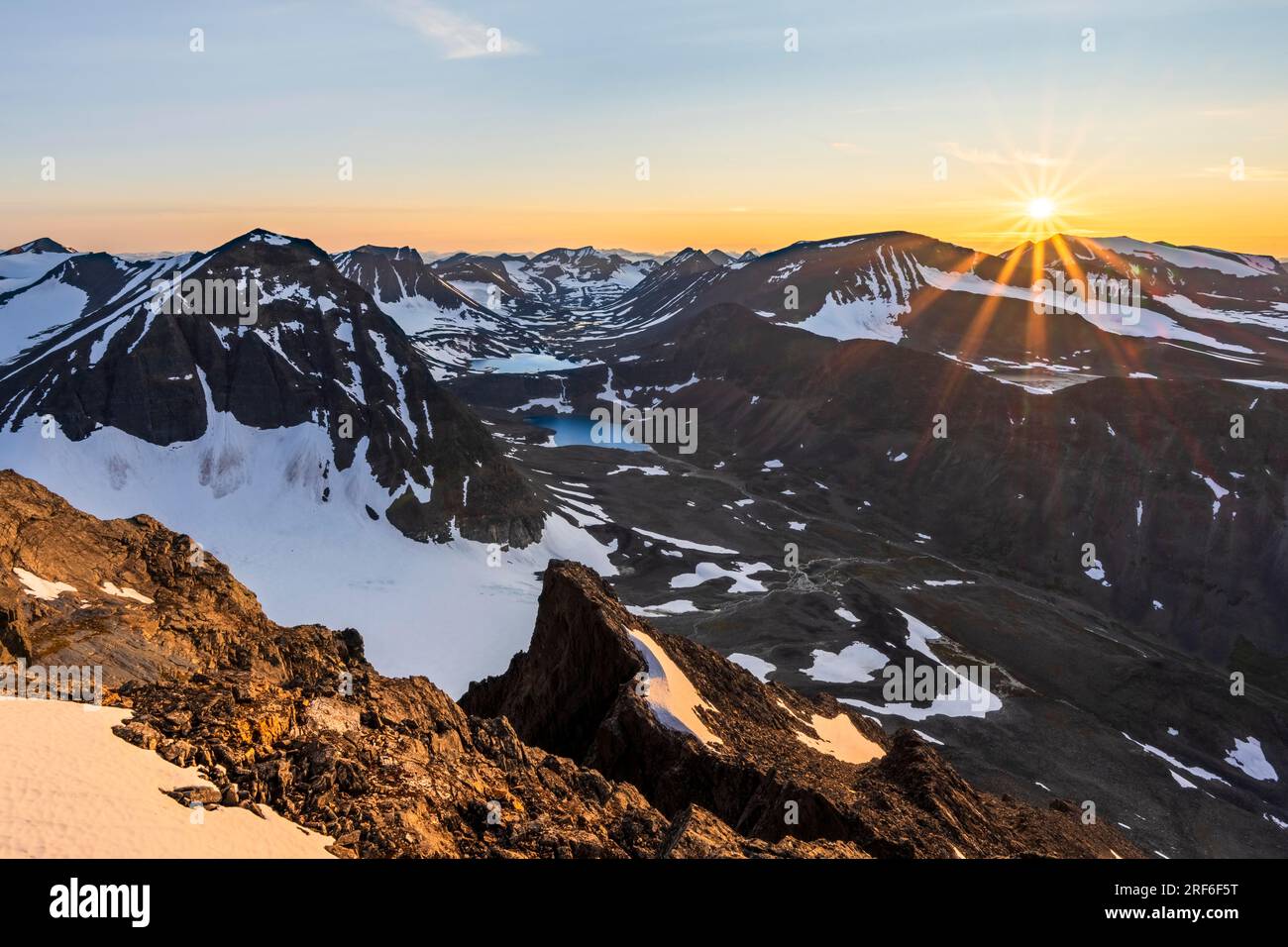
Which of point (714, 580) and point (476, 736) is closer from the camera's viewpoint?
point (476, 736)

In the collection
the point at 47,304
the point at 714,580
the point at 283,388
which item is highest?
the point at 47,304

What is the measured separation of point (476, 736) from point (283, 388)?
85038 millimetres

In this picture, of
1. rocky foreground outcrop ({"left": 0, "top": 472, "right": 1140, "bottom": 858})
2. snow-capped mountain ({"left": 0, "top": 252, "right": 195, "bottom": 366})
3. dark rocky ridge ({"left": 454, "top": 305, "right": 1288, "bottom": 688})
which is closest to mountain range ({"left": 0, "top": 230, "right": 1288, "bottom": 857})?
rocky foreground outcrop ({"left": 0, "top": 472, "right": 1140, "bottom": 858})

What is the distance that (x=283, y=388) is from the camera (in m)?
98.3

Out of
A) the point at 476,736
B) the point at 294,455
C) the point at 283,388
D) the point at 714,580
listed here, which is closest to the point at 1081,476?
the point at 714,580

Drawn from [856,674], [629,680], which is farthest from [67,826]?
[856,674]

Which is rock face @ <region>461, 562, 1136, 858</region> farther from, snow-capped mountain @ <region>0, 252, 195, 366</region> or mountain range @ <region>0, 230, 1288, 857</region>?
snow-capped mountain @ <region>0, 252, 195, 366</region>

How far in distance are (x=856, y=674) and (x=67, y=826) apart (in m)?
65.3

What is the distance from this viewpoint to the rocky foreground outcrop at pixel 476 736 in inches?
683

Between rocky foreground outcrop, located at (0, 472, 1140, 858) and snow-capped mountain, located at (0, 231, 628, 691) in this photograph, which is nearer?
rocky foreground outcrop, located at (0, 472, 1140, 858)

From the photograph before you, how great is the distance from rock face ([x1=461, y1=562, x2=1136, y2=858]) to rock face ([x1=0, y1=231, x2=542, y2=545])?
5240 centimetres

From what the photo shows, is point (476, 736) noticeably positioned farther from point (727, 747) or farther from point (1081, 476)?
point (1081, 476)

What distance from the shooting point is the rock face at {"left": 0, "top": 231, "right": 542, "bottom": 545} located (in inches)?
3666
